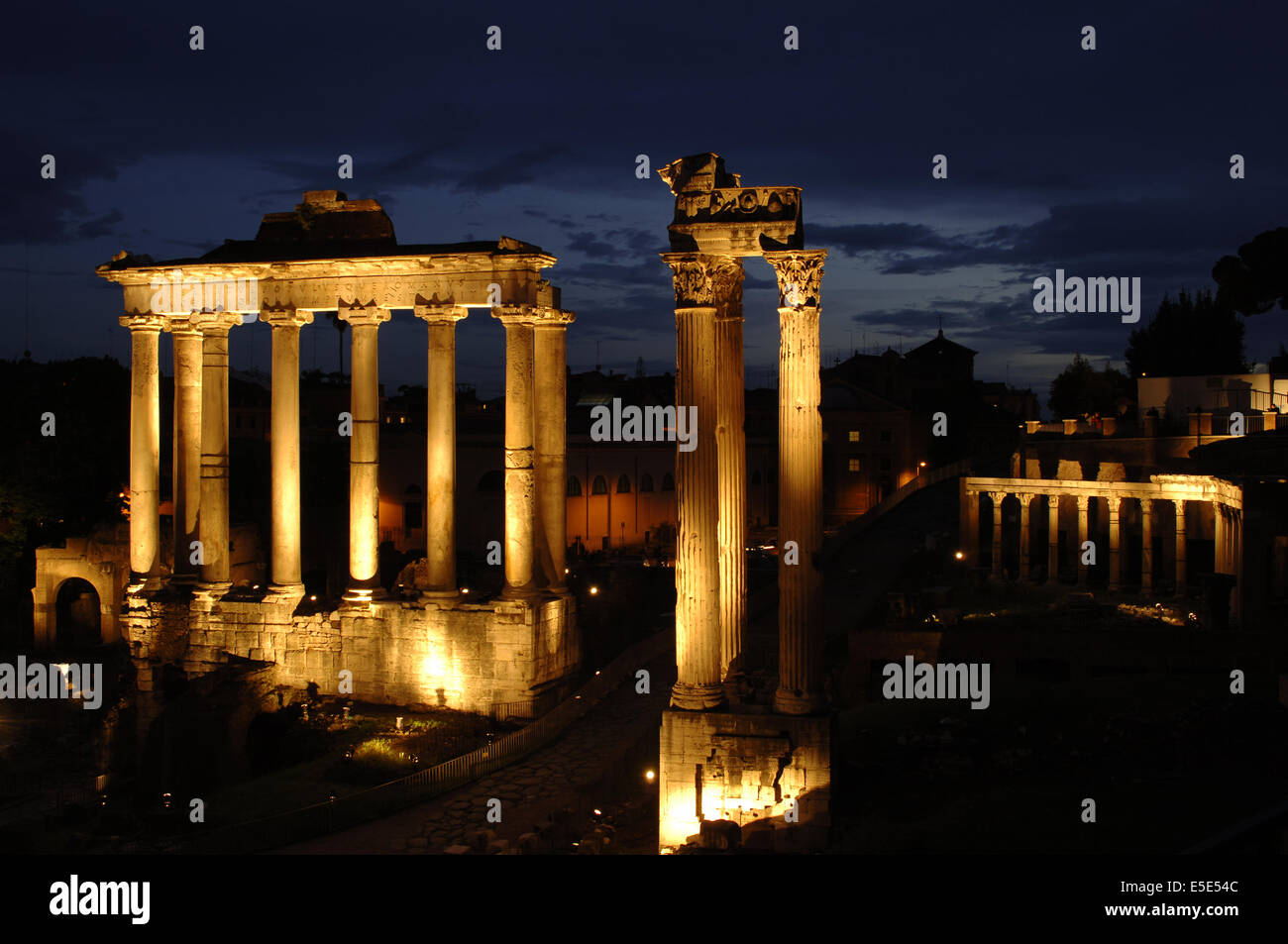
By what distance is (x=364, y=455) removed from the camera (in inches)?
1065

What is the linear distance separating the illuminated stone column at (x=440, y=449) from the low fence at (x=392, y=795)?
4.05 meters

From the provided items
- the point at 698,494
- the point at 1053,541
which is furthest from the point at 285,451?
the point at 1053,541

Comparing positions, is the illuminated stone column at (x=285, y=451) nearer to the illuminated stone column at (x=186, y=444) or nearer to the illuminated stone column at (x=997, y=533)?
the illuminated stone column at (x=186, y=444)

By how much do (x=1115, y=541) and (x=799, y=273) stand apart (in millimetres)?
24897

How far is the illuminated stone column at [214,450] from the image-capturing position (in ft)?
93.5

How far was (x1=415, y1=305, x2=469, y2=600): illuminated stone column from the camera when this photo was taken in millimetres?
26328

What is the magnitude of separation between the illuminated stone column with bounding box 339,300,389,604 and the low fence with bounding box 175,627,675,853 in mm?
5754

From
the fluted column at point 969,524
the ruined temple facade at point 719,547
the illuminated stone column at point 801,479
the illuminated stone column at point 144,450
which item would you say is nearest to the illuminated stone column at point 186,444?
the illuminated stone column at point 144,450

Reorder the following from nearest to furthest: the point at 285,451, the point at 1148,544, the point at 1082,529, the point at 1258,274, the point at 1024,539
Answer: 1. the point at 285,451
2. the point at 1258,274
3. the point at 1148,544
4. the point at 1082,529
5. the point at 1024,539

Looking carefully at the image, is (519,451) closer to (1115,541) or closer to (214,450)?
(214,450)

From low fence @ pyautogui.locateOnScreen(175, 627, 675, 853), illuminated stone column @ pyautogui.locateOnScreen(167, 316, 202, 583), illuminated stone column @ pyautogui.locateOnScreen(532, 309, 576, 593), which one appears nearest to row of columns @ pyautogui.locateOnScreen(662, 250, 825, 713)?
low fence @ pyautogui.locateOnScreen(175, 627, 675, 853)

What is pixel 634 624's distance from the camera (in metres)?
33.0

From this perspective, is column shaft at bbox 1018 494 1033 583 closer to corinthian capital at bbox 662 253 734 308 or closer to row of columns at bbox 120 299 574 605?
row of columns at bbox 120 299 574 605
